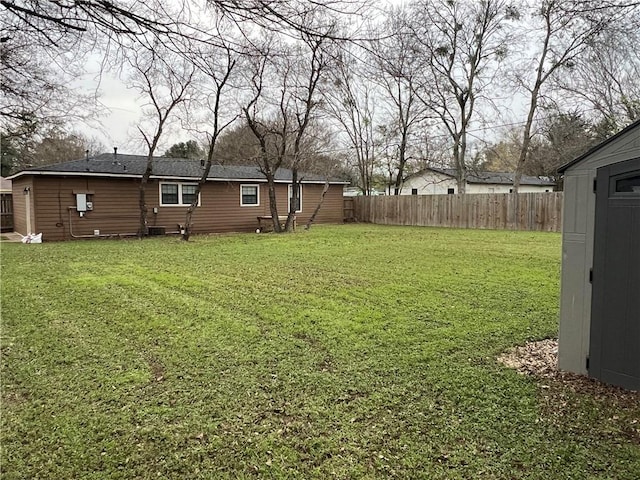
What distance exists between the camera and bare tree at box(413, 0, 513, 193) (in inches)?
718

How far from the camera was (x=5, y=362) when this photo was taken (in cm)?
327

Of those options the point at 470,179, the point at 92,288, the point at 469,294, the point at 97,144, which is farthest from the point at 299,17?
the point at 97,144

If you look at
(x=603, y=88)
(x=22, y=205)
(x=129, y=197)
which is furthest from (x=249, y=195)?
(x=603, y=88)

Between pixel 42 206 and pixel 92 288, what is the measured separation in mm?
8557

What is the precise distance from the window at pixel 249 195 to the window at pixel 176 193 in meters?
2.05

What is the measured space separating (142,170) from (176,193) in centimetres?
132

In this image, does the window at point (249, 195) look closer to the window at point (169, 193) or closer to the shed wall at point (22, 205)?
the window at point (169, 193)

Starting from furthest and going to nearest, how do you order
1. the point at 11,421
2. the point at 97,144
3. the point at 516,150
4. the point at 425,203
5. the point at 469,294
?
the point at 97,144 → the point at 516,150 → the point at 425,203 → the point at 469,294 → the point at 11,421

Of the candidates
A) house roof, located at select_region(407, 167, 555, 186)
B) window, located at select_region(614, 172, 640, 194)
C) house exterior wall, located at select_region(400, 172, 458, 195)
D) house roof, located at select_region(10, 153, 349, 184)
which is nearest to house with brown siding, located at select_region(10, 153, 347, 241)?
house roof, located at select_region(10, 153, 349, 184)

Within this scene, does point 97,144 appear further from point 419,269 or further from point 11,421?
point 11,421

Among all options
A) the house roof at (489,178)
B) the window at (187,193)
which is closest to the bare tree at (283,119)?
the window at (187,193)

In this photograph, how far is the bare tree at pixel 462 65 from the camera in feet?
59.8

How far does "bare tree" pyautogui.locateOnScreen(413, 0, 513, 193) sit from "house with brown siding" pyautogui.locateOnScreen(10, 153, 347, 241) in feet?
23.5

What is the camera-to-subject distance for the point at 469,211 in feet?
56.9
